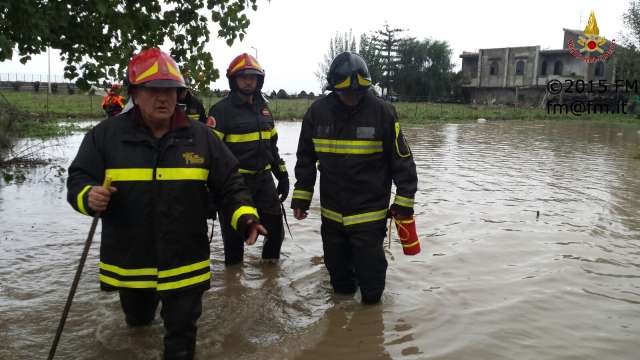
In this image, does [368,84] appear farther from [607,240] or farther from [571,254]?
[607,240]

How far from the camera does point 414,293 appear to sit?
203 inches

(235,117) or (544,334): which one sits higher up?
(235,117)

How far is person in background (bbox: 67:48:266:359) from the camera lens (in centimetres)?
332

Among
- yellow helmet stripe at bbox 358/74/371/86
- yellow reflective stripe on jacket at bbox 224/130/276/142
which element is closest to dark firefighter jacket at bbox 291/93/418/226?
yellow helmet stripe at bbox 358/74/371/86

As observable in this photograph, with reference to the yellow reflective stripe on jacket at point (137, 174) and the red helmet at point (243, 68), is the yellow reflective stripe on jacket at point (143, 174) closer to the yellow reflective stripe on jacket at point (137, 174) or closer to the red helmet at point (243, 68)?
the yellow reflective stripe on jacket at point (137, 174)

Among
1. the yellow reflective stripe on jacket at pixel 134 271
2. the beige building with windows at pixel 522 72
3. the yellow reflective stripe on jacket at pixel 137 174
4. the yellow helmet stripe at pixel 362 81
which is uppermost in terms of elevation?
the beige building with windows at pixel 522 72

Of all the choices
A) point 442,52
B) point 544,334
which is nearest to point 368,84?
point 544,334

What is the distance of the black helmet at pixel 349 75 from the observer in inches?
171

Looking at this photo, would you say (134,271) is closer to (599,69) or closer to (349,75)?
(349,75)

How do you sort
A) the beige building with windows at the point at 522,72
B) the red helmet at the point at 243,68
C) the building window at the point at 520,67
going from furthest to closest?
the building window at the point at 520,67 < the beige building with windows at the point at 522,72 < the red helmet at the point at 243,68

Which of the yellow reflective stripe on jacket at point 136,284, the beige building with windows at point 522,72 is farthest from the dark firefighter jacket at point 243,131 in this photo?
the beige building with windows at point 522,72

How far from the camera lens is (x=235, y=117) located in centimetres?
549

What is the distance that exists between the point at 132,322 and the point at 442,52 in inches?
2274

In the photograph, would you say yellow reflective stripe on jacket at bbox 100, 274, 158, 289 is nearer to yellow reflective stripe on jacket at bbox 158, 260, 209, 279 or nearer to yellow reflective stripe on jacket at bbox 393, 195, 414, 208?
yellow reflective stripe on jacket at bbox 158, 260, 209, 279
